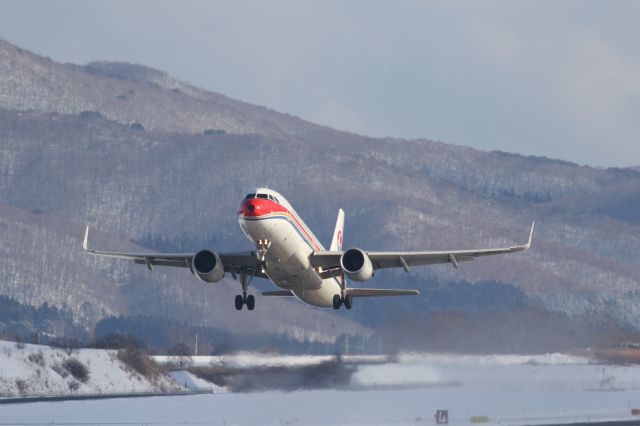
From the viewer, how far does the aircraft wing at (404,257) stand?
2810 inches

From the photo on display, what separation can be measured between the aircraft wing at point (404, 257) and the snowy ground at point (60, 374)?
37.5m

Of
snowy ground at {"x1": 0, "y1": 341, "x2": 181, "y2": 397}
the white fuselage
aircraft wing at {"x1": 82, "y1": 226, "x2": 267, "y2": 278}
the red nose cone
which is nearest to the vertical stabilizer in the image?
the white fuselage

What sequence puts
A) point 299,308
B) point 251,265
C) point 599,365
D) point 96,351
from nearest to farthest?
point 251,265
point 599,365
point 96,351
point 299,308

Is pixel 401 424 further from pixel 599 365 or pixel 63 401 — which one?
pixel 63 401

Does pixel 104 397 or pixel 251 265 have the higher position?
pixel 251 265

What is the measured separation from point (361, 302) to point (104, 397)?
4526cm

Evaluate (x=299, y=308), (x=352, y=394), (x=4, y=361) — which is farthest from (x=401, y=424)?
(x=299, y=308)

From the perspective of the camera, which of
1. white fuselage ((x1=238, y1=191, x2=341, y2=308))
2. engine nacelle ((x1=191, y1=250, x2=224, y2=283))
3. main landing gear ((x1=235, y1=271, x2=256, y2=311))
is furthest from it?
main landing gear ((x1=235, y1=271, x2=256, y2=311))

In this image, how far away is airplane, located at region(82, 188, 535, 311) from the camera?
6744 centimetres

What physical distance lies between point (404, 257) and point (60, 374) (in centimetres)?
4453

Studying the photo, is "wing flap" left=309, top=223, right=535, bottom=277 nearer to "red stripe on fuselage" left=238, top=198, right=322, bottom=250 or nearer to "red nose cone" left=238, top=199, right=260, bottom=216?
"red stripe on fuselage" left=238, top=198, right=322, bottom=250

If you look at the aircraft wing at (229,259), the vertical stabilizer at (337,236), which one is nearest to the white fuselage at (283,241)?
the aircraft wing at (229,259)

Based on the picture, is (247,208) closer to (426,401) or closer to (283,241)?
(283,241)

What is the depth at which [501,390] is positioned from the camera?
88000 mm
